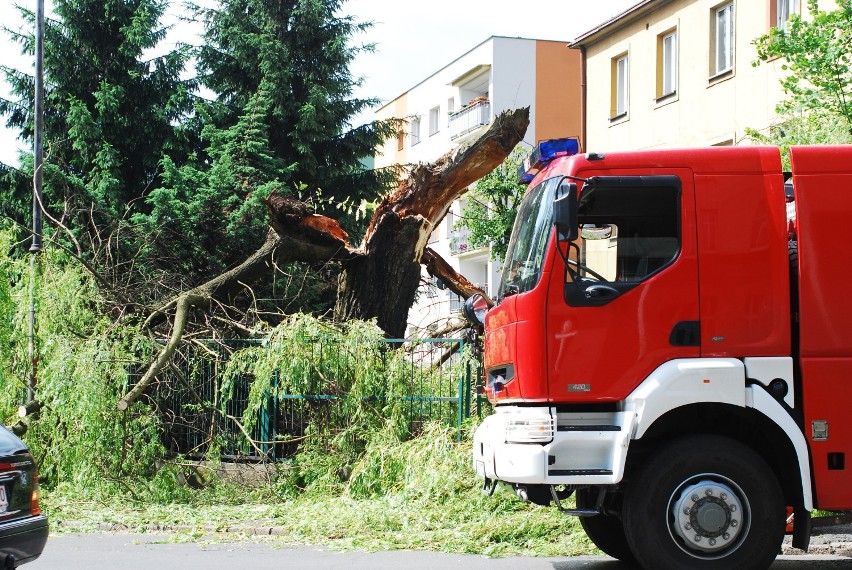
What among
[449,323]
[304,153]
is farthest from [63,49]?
[449,323]

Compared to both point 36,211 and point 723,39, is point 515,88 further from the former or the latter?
point 36,211

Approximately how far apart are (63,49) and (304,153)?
514 centimetres

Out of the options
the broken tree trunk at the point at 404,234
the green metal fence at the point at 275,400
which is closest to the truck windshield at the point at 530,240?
the green metal fence at the point at 275,400

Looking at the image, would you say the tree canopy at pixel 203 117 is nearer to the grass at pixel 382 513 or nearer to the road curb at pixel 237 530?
the grass at pixel 382 513

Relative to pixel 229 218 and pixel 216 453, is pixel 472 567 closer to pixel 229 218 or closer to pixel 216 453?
pixel 216 453

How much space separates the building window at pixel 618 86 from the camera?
2748cm

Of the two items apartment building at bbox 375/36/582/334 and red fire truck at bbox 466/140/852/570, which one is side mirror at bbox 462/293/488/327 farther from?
apartment building at bbox 375/36/582/334

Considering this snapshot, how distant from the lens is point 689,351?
677cm

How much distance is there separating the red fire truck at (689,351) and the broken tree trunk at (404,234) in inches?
262

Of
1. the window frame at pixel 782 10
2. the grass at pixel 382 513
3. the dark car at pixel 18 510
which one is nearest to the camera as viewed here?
the dark car at pixel 18 510

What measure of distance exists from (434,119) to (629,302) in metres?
40.9

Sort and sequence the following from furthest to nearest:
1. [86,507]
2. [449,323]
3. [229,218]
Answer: [229,218], [449,323], [86,507]

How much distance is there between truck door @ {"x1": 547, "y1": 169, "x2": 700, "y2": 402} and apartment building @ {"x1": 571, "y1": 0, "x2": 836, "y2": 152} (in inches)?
576

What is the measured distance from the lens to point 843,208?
6.86 metres
